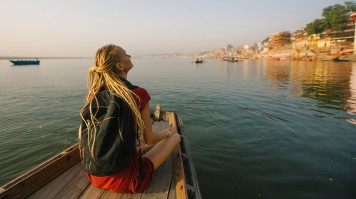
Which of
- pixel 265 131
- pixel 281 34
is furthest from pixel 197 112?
pixel 281 34

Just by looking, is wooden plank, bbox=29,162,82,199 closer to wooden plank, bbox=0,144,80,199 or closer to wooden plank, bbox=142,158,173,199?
wooden plank, bbox=0,144,80,199

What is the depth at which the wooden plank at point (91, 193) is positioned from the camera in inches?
135

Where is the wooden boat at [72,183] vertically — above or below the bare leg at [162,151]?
below

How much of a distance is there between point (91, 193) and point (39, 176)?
0.99 meters

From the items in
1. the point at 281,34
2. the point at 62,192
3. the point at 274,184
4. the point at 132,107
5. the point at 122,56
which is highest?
the point at 281,34

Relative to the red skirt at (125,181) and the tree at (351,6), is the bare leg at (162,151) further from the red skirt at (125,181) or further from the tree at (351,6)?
the tree at (351,6)

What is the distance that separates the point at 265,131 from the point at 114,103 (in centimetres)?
889

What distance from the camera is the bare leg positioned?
3.79 meters

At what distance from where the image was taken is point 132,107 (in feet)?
9.87

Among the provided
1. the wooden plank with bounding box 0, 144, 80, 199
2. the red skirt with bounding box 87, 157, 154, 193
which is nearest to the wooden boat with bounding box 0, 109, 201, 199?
the wooden plank with bounding box 0, 144, 80, 199

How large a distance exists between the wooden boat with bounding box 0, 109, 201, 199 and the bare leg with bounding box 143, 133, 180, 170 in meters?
0.36

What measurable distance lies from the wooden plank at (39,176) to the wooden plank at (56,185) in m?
0.07

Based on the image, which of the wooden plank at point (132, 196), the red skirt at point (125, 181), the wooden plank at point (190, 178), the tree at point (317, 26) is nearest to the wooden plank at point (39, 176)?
the red skirt at point (125, 181)

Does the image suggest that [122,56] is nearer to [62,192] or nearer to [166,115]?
[62,192]
